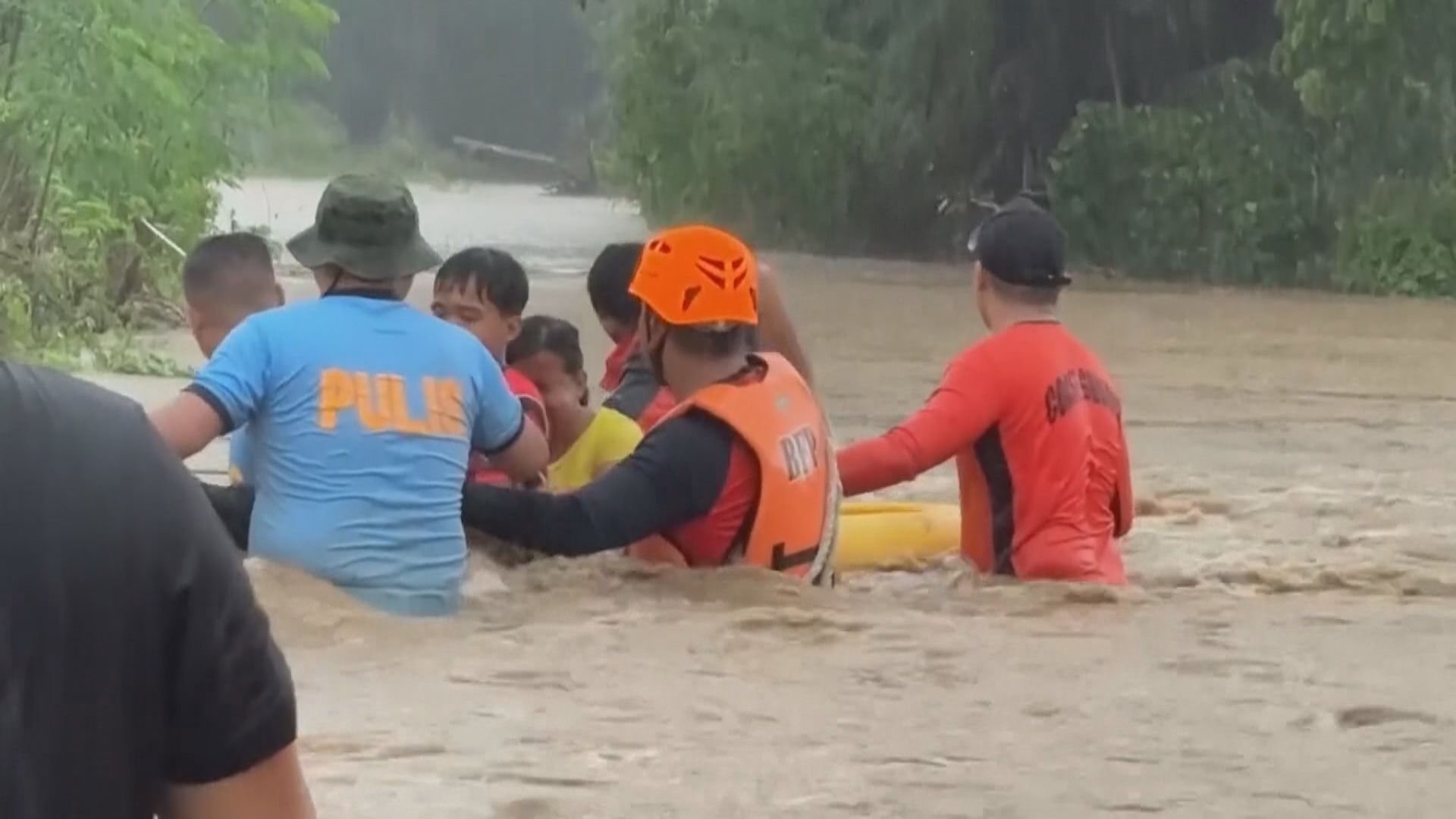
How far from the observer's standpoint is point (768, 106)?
29.6 metres

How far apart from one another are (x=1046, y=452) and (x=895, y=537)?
1308 mm

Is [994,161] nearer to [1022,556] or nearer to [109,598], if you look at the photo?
[1022,556]

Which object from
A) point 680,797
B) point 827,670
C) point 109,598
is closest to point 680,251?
point 827,670

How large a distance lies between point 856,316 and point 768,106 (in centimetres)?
903

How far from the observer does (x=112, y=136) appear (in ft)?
53.4

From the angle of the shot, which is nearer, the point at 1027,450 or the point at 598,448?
the point at 1027,450

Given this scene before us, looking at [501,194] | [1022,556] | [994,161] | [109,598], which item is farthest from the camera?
[501,194]

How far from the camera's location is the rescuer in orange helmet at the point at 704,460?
5.86 m

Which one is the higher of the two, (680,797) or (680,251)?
(680,251)

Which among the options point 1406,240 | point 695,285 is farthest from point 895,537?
point 1406,240

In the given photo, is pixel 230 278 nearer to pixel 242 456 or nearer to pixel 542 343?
pixel 542 343

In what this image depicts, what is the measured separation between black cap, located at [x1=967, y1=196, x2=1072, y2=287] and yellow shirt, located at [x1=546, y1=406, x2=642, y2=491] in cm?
106

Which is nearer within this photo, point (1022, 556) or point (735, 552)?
point (735, 552)

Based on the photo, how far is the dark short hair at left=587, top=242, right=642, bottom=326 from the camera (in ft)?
23.9
